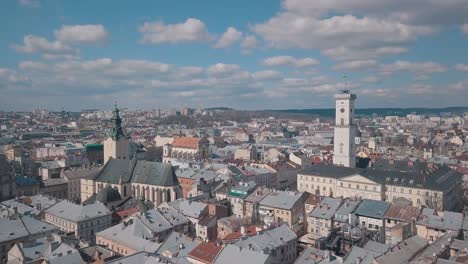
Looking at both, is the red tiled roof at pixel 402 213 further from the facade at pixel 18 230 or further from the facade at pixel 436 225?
the facade at pixel 18 230

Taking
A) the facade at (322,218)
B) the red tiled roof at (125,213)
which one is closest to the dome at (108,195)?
the red tiled roof at (125,213)

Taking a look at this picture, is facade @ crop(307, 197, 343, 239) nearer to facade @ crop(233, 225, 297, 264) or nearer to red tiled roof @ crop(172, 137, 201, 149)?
facade @ crop(233, 225, 297, 264)

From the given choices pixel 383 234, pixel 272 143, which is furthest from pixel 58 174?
pixel 272 143

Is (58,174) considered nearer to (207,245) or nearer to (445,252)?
(207,245)

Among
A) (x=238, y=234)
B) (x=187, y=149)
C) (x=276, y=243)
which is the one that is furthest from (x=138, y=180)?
(x=187, y=149)

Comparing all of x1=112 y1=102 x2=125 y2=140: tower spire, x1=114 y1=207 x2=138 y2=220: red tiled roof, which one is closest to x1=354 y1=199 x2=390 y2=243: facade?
x1=114 y1=207 x2=138 y2=220: red tiled roof

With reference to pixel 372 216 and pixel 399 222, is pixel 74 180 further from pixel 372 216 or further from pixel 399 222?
pixel 399 222
